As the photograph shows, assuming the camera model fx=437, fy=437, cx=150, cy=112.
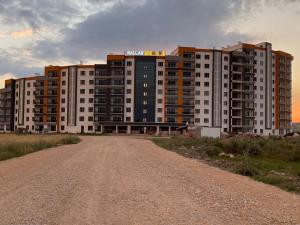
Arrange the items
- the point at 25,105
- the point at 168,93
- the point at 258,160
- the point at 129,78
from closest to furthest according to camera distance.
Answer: the point at 258,160
the point at 168,93
the point at 129,78
the point at 25,105

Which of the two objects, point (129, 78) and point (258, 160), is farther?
point (129, 78)

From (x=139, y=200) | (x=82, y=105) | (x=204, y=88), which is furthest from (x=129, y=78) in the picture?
(x=139, y=200)

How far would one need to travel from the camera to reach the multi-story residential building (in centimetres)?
13362

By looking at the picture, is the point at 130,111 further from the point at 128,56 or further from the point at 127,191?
the point at 127,191

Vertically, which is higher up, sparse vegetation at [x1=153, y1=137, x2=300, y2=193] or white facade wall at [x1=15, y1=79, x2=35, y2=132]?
white facade wall at [x1=15, y1=79, x2=35, y2=132]

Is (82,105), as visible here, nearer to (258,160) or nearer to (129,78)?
(129,78)

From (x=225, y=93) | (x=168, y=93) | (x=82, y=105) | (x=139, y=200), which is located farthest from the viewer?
(x=82, y=105)

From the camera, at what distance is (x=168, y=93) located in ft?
439

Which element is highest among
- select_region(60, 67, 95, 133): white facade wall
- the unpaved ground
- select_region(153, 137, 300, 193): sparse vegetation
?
select_region(60, 67, 95, 133): white facade wall

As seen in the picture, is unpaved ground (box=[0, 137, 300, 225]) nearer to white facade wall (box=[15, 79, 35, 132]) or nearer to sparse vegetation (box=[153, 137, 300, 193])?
sparse vegetation (box=[153, 137, 300, 193])

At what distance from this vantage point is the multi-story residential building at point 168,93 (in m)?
134

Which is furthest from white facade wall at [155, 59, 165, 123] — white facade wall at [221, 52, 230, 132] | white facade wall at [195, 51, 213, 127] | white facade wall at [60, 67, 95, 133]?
white facade wall at [60, 67, 95, 133]

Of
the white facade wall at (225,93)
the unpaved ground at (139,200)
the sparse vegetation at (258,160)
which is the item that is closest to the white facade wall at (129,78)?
the white facade wall at (225,93)

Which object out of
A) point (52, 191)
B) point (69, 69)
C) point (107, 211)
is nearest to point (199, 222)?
point (107, 211)
